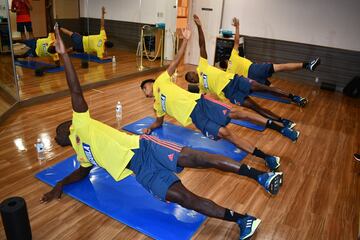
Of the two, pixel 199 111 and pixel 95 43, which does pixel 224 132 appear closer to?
pixel 199 111

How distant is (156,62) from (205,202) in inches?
211

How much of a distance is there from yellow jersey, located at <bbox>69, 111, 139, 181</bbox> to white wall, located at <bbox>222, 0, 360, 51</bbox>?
544 cm

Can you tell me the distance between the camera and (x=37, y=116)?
380cm

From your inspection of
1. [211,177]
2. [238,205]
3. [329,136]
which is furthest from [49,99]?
[329,136]

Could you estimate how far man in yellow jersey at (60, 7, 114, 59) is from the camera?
479 cm

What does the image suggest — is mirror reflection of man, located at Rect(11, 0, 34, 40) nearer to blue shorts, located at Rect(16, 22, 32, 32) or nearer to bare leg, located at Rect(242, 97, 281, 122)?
blue shorts, located at Rect(16, 22, 32, 32)

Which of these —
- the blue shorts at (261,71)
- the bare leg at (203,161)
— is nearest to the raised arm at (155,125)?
the bare leg at (203,161)

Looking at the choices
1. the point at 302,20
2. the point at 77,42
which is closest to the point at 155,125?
the point at 77,42

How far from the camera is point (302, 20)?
6094 millimetres

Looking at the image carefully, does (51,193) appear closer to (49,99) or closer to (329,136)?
(49,99)

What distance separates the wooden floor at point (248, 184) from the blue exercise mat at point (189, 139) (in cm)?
18

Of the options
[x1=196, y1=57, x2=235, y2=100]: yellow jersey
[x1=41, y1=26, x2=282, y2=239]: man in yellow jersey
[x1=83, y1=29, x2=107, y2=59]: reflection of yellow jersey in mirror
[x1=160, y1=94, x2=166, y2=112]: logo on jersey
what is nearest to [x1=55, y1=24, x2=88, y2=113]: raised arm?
[x1=41, y1=26, x2=282, y2=239]: man in yellow jersey

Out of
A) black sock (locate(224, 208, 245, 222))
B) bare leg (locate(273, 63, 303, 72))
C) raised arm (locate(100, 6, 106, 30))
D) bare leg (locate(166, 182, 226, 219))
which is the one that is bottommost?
black sock (locate(224, 208, 245, 222))

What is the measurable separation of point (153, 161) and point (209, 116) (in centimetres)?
105
